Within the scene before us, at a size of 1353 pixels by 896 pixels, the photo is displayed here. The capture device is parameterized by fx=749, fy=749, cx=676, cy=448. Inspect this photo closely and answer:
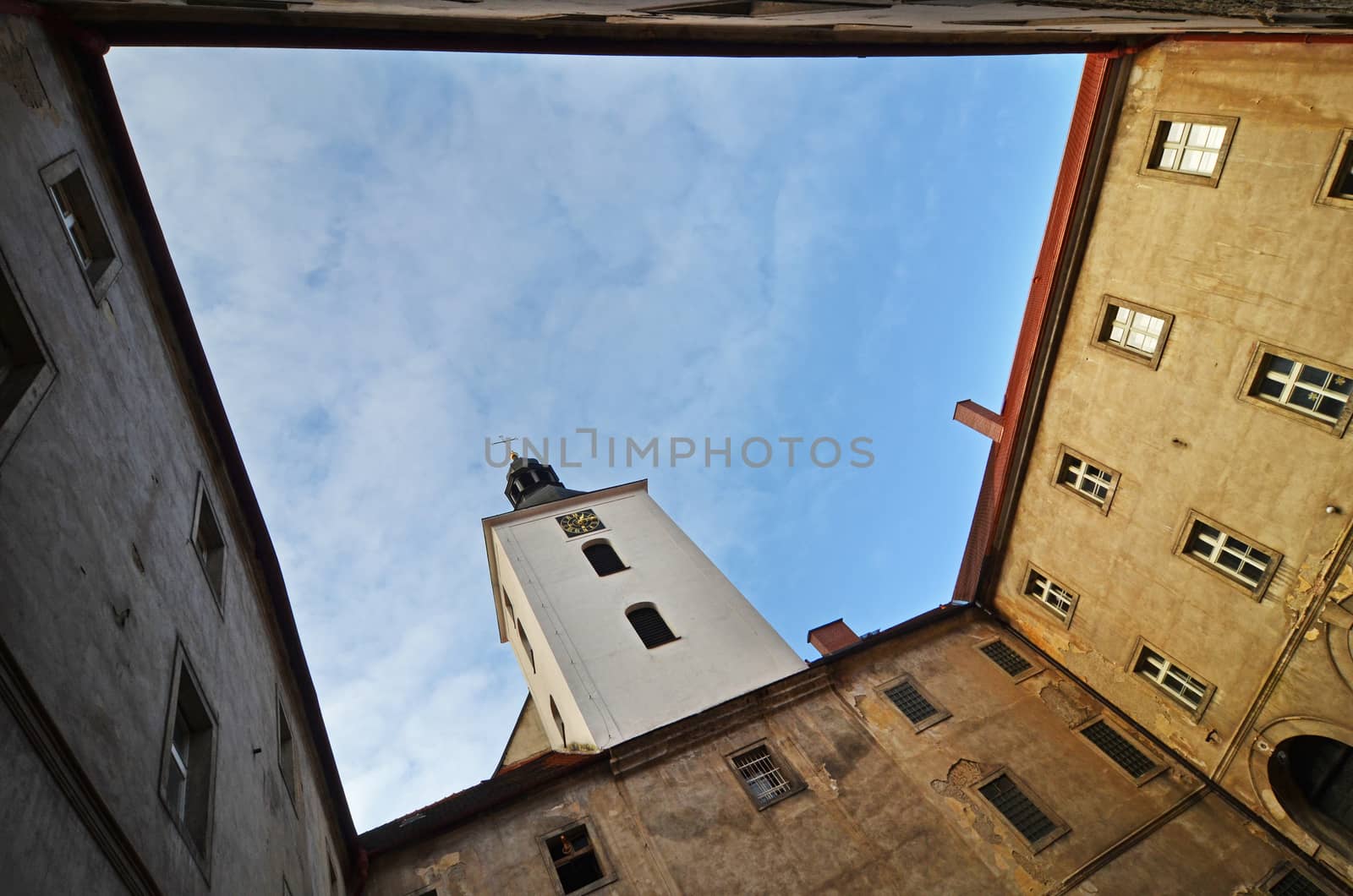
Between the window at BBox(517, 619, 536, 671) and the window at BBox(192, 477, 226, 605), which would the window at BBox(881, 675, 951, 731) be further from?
the window at BBox(192, 477, 226, 605)

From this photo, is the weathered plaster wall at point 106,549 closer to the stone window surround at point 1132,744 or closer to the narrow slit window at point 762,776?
the narrow slit window at point 762,776

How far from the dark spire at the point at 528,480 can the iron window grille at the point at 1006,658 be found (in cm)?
1868

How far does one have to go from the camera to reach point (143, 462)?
7.36m

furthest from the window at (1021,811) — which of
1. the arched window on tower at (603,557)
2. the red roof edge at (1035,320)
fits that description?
the arched window on tower at (603,557)

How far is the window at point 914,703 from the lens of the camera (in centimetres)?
1727

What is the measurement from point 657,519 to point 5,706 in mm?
24431

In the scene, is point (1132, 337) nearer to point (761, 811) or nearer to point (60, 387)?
point (761, 811)

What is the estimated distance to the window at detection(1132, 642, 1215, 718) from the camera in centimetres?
1465

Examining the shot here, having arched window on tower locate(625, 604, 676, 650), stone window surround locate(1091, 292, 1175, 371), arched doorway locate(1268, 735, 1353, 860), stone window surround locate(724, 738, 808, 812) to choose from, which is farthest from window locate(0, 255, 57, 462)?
arched doorway locate(1268, 735, 1353, 860)

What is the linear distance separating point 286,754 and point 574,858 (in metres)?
5.99

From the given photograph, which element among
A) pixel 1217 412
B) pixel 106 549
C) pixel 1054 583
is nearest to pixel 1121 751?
pixel 1054 583

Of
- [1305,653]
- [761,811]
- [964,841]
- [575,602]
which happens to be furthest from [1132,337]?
[575,602]

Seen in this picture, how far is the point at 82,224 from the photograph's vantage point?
279 inches

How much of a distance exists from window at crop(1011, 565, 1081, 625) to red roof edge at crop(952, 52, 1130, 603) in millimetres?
1288
